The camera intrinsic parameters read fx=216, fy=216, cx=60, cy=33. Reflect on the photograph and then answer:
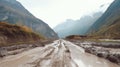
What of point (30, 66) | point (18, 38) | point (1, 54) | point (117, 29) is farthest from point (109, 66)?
point (117, 29)

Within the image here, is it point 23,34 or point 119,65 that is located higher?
point 23,34

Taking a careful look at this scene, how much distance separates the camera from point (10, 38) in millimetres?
103875

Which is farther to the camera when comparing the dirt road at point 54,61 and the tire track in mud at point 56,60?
the dirt road at point 54,61

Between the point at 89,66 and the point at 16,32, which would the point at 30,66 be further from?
the point at 16,32

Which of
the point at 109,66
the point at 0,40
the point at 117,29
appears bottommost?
the point at 109,66

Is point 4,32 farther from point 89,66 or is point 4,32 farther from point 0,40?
point 89,66

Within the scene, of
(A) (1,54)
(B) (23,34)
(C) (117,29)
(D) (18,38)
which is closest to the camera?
(A) (1,54)

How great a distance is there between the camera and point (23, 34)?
12606 centimetres

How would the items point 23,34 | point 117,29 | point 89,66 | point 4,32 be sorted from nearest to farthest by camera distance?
point 89,66, point 4,32, point 23,34, point 117,29

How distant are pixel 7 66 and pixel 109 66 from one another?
10.2 meters

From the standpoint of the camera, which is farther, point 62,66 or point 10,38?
point 10,38

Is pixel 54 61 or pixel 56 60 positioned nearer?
pixel 54 61

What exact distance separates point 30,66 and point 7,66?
259 centimetres

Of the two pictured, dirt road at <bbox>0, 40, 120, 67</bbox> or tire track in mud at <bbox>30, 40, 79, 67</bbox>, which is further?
dirt road at <bbox>0, 40, 120, 67</bbox>
